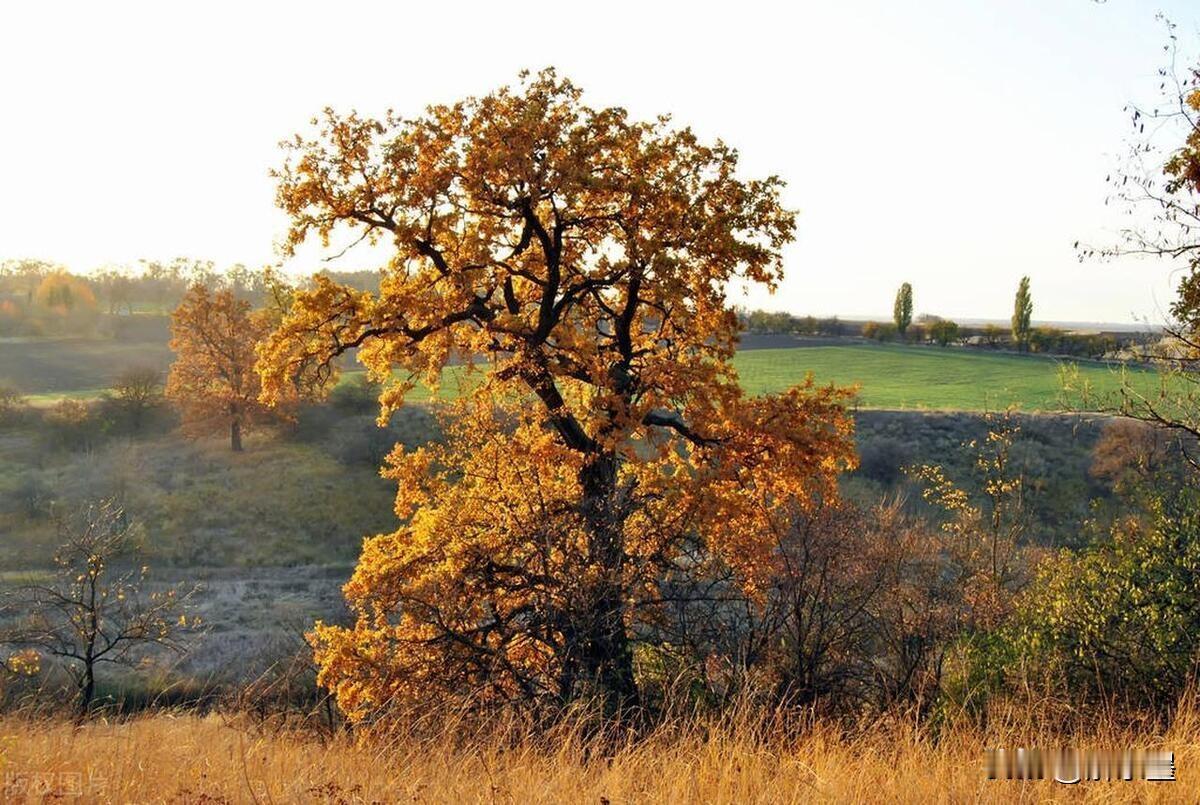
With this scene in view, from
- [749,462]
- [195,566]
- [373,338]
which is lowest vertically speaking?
[195,566]

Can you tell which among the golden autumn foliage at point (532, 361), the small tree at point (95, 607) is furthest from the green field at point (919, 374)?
the golden autumn foliage at point (532, 361)

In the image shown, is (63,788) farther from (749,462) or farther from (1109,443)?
(1109,443)

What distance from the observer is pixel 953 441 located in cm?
4588

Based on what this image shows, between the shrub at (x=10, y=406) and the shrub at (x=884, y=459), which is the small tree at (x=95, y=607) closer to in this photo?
the shrub at (x=10, y=406)

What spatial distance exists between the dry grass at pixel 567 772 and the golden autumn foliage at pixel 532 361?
6.21m

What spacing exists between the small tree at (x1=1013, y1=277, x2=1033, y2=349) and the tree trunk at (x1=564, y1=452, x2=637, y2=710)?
75611 mm

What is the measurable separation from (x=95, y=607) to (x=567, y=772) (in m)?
18.9

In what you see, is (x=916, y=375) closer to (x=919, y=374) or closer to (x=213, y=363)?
(x=919, y=374)

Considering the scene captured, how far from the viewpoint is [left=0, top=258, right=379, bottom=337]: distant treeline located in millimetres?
86250

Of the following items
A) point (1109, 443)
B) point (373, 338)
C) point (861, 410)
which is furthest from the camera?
point (861, 410)

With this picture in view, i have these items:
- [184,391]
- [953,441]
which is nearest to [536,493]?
[184,391]

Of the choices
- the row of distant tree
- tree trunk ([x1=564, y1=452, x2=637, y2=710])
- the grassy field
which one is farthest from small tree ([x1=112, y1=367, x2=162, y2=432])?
the row of distant tree

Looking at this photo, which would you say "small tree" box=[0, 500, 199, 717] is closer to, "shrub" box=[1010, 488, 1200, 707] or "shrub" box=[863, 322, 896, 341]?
"shrub" box=[1010, 488, 1200, 707]

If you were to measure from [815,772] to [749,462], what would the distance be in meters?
9.07
